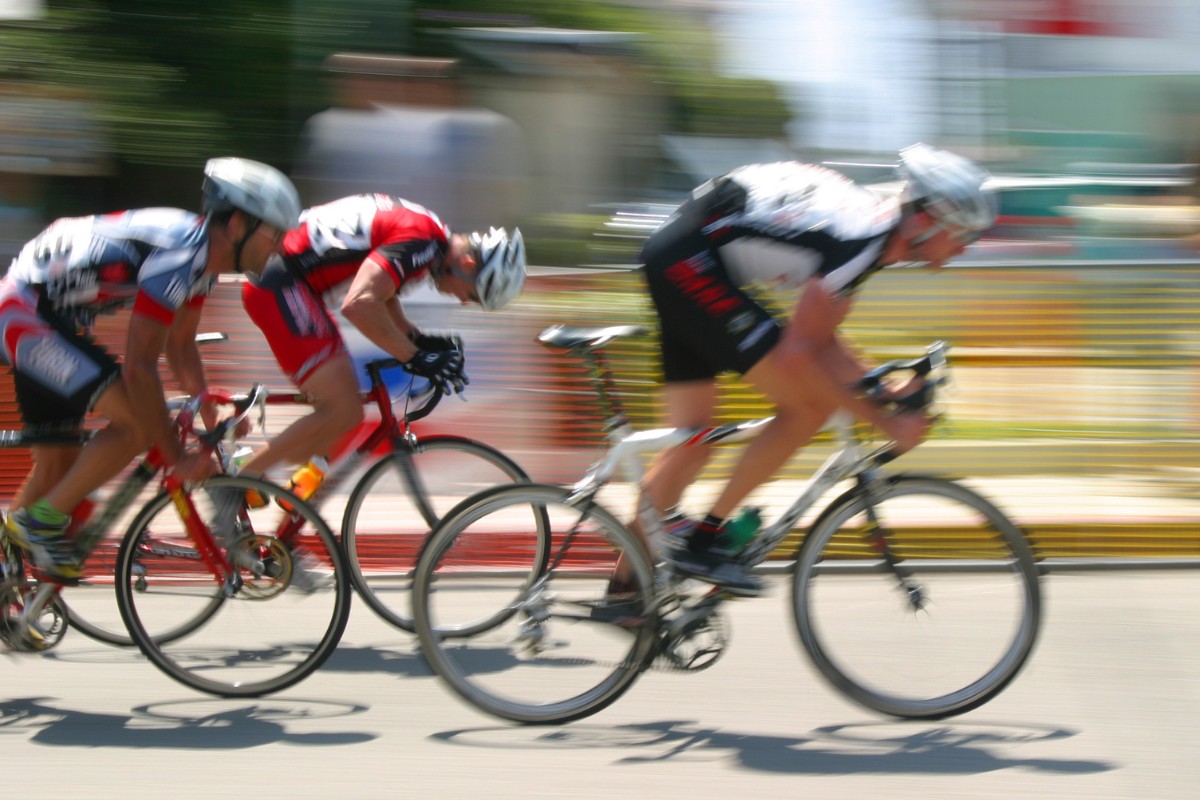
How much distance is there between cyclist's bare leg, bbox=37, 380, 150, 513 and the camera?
14.4 feet

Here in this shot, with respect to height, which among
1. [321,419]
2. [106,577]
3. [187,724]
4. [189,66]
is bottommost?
[187,724]

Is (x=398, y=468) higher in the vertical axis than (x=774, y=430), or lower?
lower

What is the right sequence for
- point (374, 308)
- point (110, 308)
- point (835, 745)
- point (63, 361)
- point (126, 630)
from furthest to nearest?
point (126, 630)
point (374, 308)
point (110, 308)
point (63, 361)
point (835, 745)

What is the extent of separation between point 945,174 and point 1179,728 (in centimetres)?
176

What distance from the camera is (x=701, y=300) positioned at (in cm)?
417

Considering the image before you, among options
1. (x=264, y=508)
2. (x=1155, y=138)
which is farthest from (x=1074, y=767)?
(x=1155, y=138)

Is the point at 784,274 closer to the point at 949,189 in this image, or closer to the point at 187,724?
the point at 949,189

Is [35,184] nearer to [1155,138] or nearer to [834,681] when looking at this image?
[834,681]

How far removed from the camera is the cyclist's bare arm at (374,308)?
190 inches

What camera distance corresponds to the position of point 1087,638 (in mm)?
4949

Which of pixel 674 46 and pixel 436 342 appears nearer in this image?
pixel 436 342

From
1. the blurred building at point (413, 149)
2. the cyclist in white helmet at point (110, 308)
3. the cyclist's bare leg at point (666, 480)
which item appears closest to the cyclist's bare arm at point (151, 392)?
the cyclist in white helmet at point (110, 308)

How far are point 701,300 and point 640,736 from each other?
131 centimetres

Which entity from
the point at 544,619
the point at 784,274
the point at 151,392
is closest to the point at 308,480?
the point at 151,392
